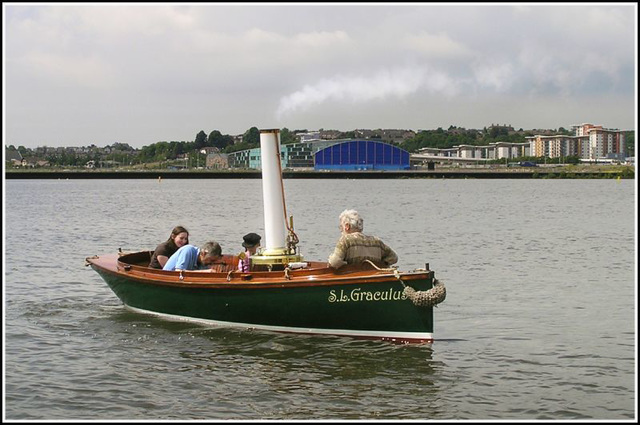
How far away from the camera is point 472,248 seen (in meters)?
32.7

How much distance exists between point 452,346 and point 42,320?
783cm

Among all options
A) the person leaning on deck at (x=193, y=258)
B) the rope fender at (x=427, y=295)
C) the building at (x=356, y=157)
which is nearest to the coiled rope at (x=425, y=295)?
the rope fender at (x=427, y=295)

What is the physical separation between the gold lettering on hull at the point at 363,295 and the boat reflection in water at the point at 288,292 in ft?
0.05

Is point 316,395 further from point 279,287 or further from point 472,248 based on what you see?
point 472,248

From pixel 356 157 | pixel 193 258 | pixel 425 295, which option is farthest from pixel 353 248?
pixel 356 157

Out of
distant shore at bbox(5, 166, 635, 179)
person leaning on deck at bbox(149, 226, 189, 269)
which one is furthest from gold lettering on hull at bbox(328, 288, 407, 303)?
distant shore at bbox(5, 166, 635, 179)

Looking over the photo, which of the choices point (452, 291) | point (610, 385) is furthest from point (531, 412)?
point (452, 291)

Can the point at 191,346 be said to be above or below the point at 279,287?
below

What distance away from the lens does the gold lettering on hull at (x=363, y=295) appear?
1412 cm

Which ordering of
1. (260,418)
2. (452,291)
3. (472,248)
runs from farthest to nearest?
(472,248) < (452,291) < (260,418)

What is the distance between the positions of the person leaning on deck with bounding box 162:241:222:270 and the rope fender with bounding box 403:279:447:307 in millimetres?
4156

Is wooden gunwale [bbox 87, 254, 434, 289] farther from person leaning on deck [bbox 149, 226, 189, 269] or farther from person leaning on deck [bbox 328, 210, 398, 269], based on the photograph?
person leaning on deck [bbox 149, 226, 189, 269]

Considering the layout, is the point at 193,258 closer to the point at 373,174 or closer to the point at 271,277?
the point at 271,277

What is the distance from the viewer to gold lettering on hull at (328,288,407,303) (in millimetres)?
14117
